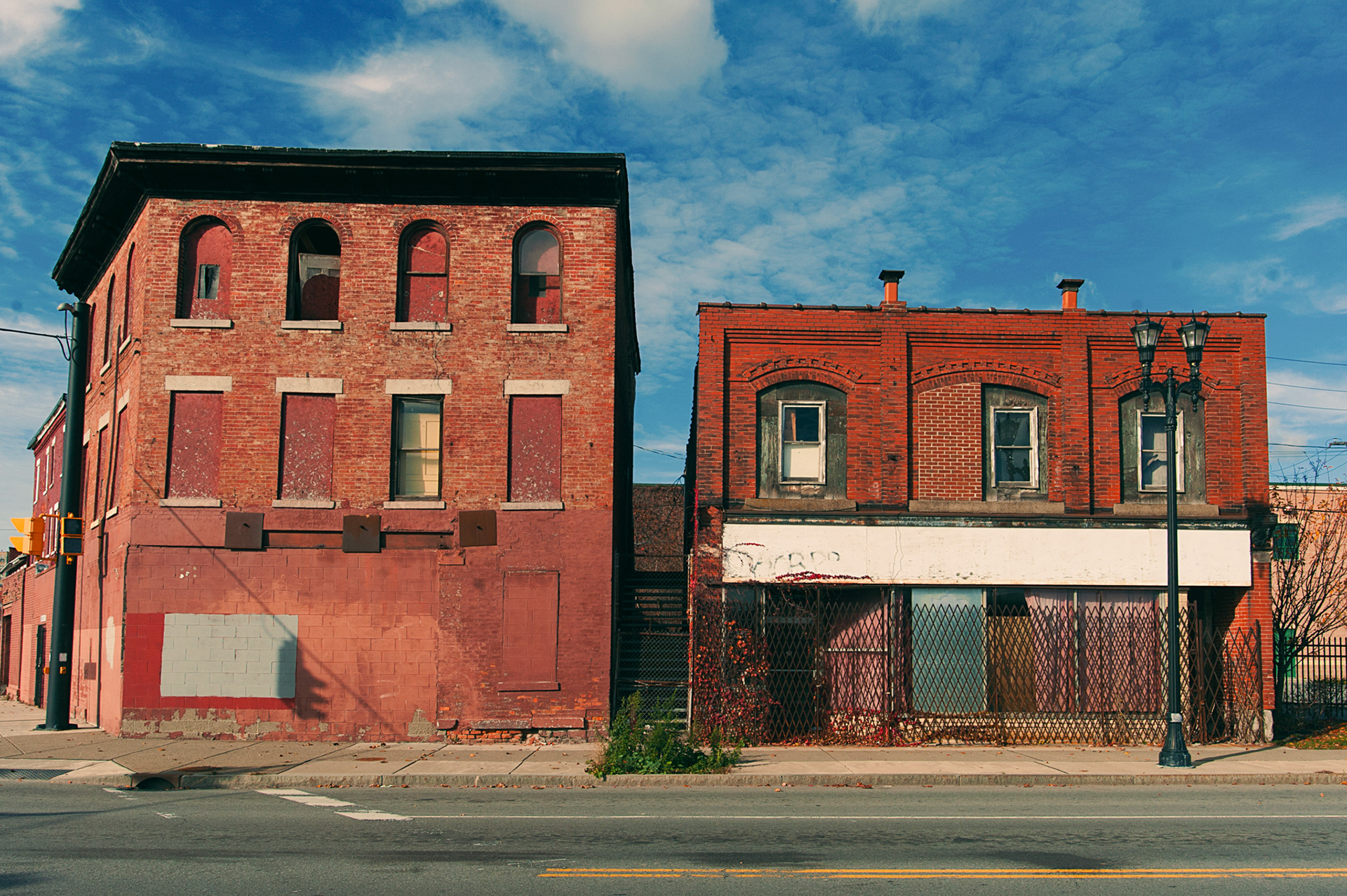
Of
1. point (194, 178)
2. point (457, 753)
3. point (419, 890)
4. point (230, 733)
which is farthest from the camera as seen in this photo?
point (194, 178)

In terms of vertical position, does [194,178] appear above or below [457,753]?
above

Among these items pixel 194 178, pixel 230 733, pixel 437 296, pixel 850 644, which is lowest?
pixel 230 733

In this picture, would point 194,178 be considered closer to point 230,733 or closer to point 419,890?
point 230,733

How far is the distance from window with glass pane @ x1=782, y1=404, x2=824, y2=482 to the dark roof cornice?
16.7 ft

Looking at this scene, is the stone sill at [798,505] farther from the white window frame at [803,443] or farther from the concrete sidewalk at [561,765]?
the concrete sidewalk at [561,765]

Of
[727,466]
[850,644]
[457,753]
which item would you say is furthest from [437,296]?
[850,644]

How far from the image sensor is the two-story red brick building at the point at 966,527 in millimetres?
17469

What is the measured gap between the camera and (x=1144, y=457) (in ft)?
61.7

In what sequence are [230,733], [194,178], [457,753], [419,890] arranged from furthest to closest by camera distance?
1. [194,178]
2. [230,733]
3. [457,753]
4. [419,890]

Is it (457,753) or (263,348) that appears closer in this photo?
(457,753)

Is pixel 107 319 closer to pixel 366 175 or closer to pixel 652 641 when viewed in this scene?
pixel 366 175

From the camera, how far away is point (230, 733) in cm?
1717

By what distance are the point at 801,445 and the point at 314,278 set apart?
9621mm

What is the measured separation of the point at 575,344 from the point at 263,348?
18.2ft
